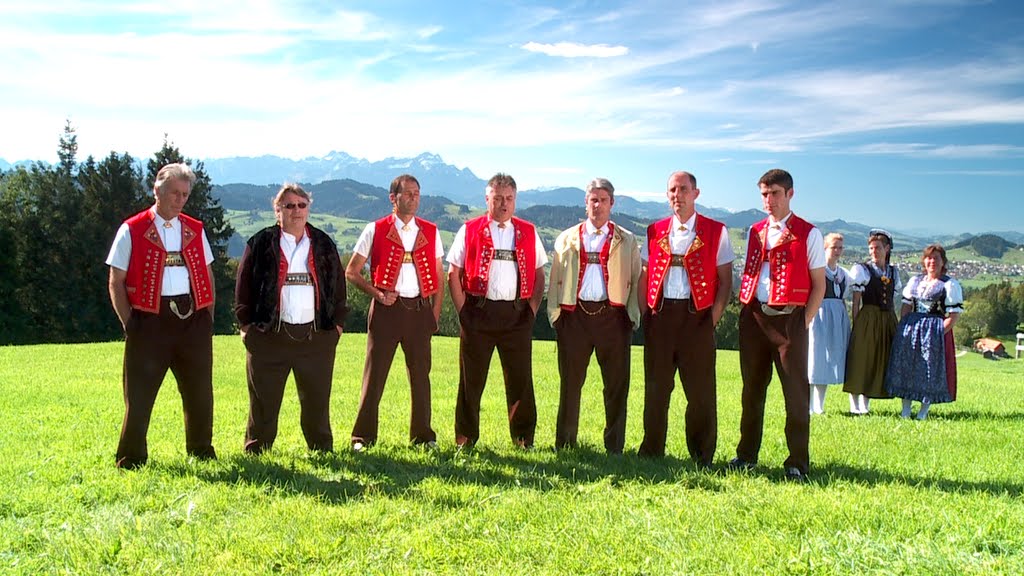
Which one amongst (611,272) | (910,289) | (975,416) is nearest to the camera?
(611,272)

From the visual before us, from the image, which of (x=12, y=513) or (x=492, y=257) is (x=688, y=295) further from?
(x=12, y=513)

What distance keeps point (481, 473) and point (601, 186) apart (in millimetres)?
2837

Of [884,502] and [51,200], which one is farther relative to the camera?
[51,200]

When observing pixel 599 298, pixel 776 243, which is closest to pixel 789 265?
pixel 776 243

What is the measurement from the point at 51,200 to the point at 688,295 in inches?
1906

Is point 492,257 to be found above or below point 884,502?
above

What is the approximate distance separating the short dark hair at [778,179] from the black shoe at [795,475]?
2455 mm

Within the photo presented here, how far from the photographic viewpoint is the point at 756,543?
4254mm

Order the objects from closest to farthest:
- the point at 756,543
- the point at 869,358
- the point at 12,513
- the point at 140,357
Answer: the point at 756,543 < the point at 12,513 < the point at 140,357 < the point at 869,358

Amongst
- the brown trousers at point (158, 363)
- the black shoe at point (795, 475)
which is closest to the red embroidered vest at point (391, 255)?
the brown trousers at point (158, 363)

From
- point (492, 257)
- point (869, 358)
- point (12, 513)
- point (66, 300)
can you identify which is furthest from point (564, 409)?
point (66, 300)

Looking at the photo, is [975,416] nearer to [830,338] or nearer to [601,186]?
[830,338]

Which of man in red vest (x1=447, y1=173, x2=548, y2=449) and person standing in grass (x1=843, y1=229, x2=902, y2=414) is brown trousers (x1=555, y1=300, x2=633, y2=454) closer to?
man in red vest (x1=447, y1=173, x2=548, y2=449)

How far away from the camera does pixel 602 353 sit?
6633 millimetres
